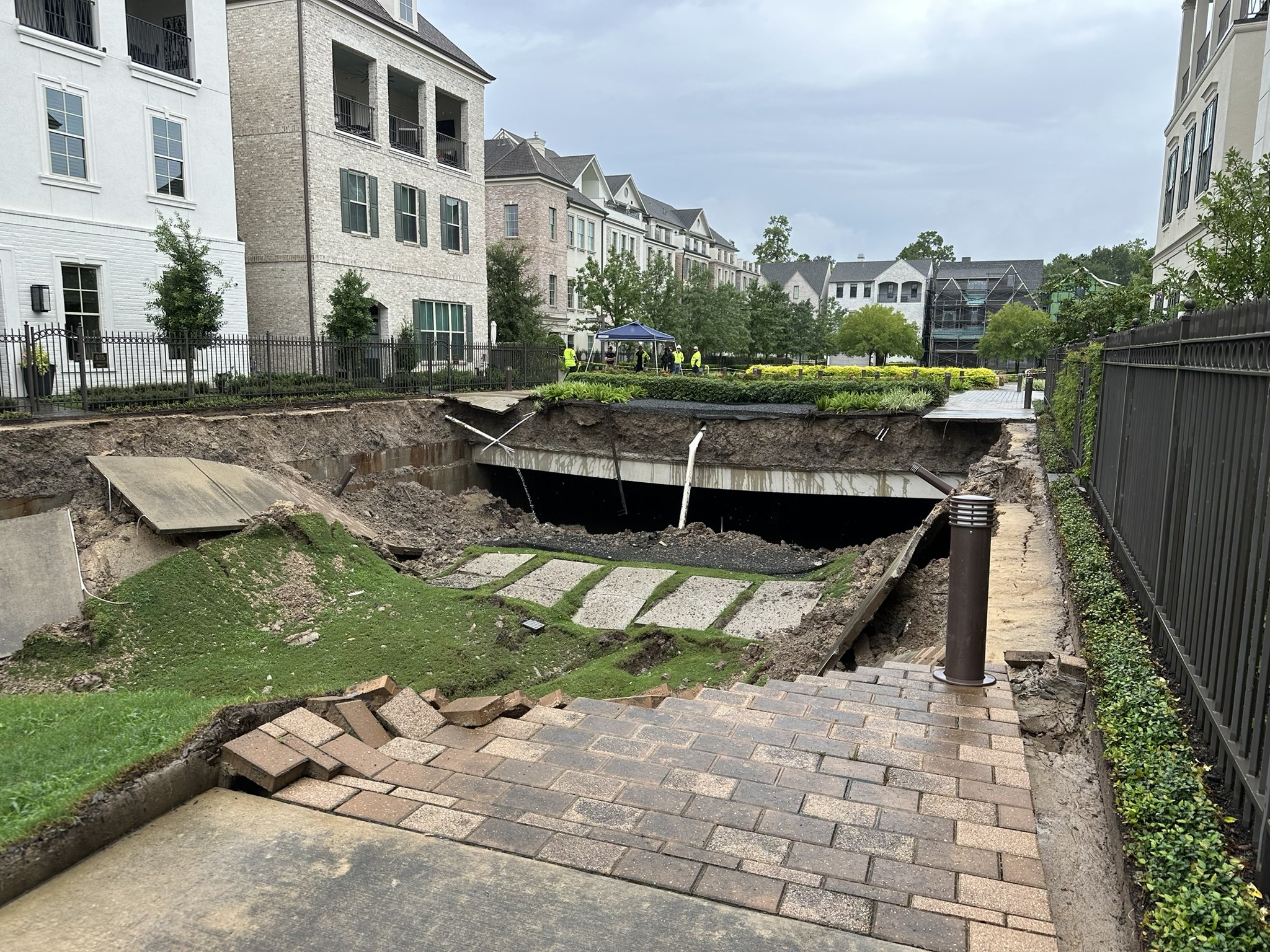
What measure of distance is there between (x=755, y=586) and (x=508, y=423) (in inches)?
468

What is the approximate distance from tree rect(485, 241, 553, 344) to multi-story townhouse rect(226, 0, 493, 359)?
21.8ft

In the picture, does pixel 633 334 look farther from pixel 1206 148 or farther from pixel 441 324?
pixel 1206 148

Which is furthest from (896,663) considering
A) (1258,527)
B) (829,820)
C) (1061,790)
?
(1258,527)

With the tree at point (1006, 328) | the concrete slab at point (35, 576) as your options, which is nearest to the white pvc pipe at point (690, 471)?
the concrete slab at point (35, 576)

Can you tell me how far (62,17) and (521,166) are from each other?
25.1 m

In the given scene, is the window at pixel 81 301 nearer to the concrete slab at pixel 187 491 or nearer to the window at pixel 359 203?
the window at pixel 359 203

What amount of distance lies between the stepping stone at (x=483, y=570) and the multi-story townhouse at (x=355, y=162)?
418 inches

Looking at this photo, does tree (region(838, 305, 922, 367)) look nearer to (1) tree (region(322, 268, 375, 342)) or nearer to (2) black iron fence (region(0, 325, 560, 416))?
(2) black iron fence (region(0, 325, 560, 416))

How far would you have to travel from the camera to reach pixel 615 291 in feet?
131

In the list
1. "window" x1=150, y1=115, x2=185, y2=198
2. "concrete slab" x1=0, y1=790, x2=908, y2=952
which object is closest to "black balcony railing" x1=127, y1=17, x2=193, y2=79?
"window" x1=150, y1=115, x2=185, y2=198

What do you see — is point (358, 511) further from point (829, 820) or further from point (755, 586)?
point (829, 820)

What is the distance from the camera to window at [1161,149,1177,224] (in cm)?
2256

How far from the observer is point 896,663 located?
5.77 m

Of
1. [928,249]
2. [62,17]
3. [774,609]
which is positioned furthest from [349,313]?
[928,249]
